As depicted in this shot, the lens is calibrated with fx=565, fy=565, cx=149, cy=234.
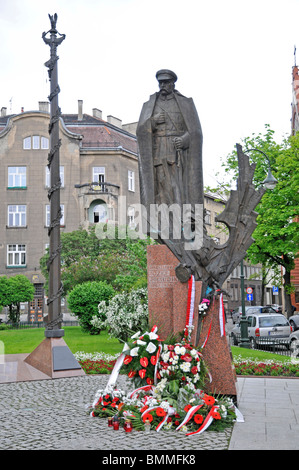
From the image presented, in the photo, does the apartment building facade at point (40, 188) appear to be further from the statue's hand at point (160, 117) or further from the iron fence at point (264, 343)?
the statue's hand at point (160, 117)

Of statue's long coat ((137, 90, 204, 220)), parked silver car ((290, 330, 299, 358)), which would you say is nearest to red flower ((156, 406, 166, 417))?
Result: statue's long coat ((137, 90, 204, 220))

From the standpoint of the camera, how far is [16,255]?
48719 mm

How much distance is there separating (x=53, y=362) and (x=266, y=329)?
13.9 m

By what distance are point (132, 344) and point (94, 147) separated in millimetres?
42451

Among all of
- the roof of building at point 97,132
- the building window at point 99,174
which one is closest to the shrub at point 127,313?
the building window at point 99,174

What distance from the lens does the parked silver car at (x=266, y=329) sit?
23984mm

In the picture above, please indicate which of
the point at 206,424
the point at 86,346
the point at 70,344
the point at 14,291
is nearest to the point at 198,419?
the point at 206,424

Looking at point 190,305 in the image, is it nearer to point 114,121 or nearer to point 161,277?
point 161,277

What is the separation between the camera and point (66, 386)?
11055 mm

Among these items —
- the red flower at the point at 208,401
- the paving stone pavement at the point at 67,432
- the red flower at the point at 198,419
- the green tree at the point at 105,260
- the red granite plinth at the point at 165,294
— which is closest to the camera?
the paving stone pavement at the point at 67,432

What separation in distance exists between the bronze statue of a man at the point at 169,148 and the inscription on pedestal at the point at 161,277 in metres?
1.24

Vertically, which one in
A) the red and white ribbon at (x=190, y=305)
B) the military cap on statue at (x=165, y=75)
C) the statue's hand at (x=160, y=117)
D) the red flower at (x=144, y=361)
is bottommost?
the red flower at (x=144, y=361)

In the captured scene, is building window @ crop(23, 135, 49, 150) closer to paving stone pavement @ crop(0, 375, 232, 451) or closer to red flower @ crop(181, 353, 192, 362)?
paving stone pavement @ crop(0, 375, 232, 451)
